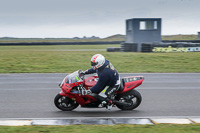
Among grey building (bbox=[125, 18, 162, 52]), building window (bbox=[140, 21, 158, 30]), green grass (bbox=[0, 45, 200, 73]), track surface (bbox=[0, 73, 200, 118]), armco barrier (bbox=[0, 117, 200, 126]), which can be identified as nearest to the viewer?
armco barrier (bbox=[0, 117, 200, 126])

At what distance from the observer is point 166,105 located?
26.7 feet

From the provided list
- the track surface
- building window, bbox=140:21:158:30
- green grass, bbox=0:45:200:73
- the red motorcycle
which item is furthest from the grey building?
the red motorcycle

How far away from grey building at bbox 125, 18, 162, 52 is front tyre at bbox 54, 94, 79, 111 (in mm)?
23740

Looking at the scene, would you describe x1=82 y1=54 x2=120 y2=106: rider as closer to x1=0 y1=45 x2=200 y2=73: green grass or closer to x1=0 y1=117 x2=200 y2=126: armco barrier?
A: x1=0 y1=117 x2=200 y2=126: armco barrier

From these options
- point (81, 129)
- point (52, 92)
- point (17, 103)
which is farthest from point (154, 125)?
point (52, 92)

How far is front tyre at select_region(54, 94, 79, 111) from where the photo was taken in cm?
749

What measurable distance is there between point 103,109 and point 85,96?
81 cm

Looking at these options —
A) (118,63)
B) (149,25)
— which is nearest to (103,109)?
(118,63)

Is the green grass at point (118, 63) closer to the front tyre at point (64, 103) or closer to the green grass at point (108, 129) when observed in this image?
the front tyre at point (64, 103)

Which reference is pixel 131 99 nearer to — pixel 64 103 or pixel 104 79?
pixel 104 79

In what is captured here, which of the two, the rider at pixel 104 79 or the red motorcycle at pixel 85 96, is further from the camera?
the red motorcycle at pixel 85 96

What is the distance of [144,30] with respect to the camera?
101ft

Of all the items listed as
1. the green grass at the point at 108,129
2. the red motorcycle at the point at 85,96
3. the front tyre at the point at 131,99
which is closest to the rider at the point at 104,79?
the red motorcycle at the point at 85,96

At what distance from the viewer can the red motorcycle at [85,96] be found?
7262 millimetres
